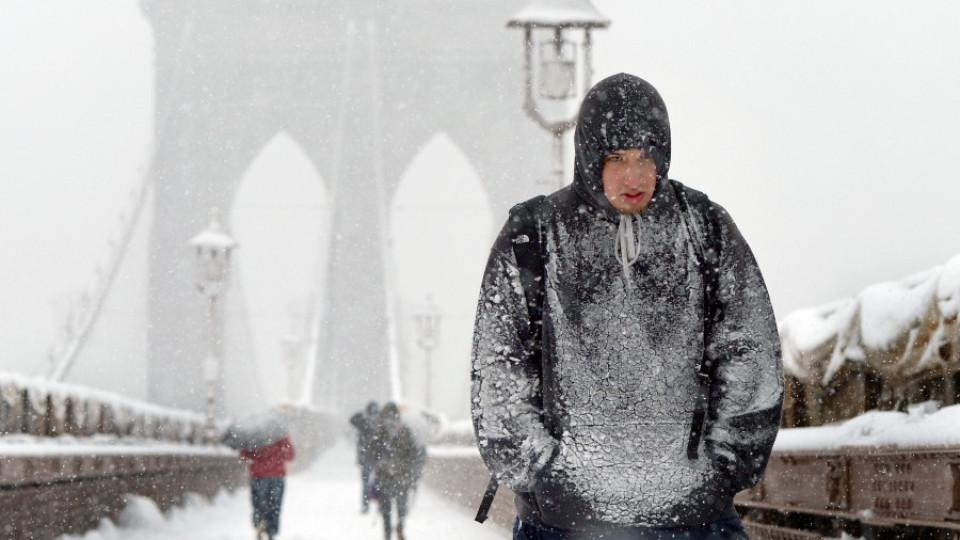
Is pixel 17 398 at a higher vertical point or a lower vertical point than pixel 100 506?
higher

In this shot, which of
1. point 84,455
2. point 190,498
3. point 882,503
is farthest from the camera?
point 190,498

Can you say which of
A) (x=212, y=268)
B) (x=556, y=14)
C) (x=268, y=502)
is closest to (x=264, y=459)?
(x=268, y=502)

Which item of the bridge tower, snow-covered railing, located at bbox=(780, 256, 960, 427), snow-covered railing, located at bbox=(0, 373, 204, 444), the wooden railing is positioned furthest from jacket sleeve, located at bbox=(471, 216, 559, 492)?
the bridge tower

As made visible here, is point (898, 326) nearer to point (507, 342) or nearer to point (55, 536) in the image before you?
point (507, 342)

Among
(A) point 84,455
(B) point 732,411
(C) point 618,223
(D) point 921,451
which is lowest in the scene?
(A) point 84,455

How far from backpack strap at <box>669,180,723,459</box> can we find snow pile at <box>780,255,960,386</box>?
2.19m

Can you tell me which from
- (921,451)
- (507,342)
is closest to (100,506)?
(921,451)

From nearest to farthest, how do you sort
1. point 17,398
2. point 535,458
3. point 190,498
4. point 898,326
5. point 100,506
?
1. point 535,458
2. point 898,326
3. point 17,398
4. point 100,506
5. point 190,498

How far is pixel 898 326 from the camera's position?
452cm

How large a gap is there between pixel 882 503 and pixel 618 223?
7.84 feet

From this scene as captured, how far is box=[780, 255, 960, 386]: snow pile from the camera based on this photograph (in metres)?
4.16

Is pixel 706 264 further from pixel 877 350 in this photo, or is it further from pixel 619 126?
pixel 877 350

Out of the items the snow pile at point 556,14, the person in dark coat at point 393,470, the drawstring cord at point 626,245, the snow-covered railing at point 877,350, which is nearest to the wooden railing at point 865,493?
the snow-covered railing at point 877,350

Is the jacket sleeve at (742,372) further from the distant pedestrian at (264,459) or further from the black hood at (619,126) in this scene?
the distant pedestrian at (264,459)
